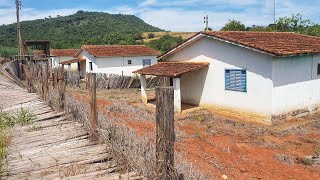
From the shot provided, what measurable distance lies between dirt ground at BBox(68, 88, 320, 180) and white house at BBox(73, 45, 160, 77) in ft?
51.6

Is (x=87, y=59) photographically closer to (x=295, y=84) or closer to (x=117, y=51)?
(x=117, y=51)

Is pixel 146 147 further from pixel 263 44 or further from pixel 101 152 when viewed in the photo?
pixel 263 44

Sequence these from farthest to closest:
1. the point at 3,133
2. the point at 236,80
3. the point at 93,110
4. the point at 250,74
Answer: the point at 236,80, the point at 250,74, the point at 3,133, the point at 93,110

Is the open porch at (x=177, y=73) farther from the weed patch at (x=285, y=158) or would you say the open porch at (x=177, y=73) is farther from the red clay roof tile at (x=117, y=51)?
the red clay roof tile at (x=117, y=51)

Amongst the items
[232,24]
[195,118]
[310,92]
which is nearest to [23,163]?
[195,118]

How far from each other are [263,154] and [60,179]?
7032 millimetres

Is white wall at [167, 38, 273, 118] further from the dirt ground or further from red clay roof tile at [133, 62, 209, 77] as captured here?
the dirt ground

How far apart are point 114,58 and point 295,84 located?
67.4 feet

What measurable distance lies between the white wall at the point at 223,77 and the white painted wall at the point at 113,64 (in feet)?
44.5

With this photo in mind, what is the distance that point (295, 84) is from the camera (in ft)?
49.0

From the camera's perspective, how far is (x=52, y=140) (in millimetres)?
6785

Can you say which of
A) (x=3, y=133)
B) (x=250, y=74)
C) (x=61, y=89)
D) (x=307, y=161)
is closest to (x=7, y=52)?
(x=250, y=74)

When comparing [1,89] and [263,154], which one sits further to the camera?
[1,89]

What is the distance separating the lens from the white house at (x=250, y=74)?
45.6 ft
